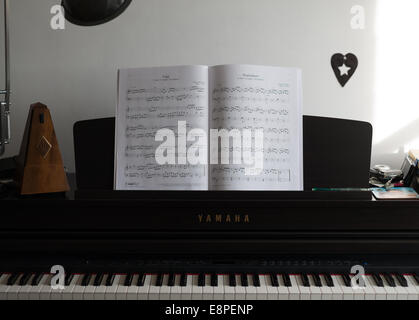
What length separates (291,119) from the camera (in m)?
1.50

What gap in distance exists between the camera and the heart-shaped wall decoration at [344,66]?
2.06 meters

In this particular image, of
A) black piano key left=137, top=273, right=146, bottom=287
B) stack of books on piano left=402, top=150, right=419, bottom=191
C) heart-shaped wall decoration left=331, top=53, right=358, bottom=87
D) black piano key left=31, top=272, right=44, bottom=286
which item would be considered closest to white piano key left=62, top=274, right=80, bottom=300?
black piano key left=31, top=272, right=44, bottom=286

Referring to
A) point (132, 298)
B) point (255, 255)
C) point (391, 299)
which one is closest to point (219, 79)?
point (255, 255)

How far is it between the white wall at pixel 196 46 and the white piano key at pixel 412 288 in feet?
2.80

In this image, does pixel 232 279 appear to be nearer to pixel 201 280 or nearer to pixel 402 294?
pixel 201 280

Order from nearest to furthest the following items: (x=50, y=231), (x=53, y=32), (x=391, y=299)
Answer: (x=391, y=299) < (x=50, y=231) < (x=53, y=32)

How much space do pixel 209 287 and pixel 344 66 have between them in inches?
50.0

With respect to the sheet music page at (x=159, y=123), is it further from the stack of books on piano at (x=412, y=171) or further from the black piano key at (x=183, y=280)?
the stack of books on piano at (x=412, y=171)

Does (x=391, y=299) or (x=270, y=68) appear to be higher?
(x=270, y=68)

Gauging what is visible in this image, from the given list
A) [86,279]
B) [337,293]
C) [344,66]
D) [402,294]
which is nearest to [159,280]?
[86,279]

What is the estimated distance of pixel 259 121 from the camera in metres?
1.48

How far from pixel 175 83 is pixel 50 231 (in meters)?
0.68
